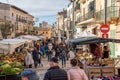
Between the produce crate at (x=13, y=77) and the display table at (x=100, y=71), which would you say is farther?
the display table at (x=100, y=71)

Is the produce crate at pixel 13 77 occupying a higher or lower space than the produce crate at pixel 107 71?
lower

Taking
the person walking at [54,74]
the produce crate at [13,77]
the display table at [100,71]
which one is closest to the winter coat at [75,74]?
the person walking at [54,74]

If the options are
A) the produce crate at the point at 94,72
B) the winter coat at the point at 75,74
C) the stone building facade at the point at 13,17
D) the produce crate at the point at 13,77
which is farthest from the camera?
the stone building facade at the point at 13,17

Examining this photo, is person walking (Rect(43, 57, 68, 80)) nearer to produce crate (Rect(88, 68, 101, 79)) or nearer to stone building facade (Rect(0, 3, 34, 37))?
produce crate (Rect(88, 68, 101, 79))

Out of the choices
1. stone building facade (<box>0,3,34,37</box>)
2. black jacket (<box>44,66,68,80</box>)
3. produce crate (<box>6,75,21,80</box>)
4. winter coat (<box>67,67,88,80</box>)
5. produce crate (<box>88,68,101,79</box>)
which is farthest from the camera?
stone building facade (<box>0,3,34,37</box>)

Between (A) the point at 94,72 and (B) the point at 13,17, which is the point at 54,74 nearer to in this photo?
(A) the point at 94,72

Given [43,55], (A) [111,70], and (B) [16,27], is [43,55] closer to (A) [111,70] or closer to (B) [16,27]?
(A) [111,70]

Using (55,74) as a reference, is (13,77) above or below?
below

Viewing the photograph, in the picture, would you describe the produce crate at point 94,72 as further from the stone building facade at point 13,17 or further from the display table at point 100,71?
the stone building facade at point 13,17

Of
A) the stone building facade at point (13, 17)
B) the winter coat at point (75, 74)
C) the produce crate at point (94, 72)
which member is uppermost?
the stone building facade at point (13, 17)

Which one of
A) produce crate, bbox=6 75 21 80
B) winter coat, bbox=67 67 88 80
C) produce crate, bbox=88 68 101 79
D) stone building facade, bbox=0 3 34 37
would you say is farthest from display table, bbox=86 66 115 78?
stone building facade, bbox=0 3 34 37

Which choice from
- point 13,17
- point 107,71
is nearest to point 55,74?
point 107,71

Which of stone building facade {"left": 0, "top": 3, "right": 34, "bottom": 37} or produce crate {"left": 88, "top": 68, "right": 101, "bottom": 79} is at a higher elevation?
stone building facade {"left": 0, "top": 3, "right": 34, "bottom": 37}

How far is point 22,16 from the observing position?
93938 mm
